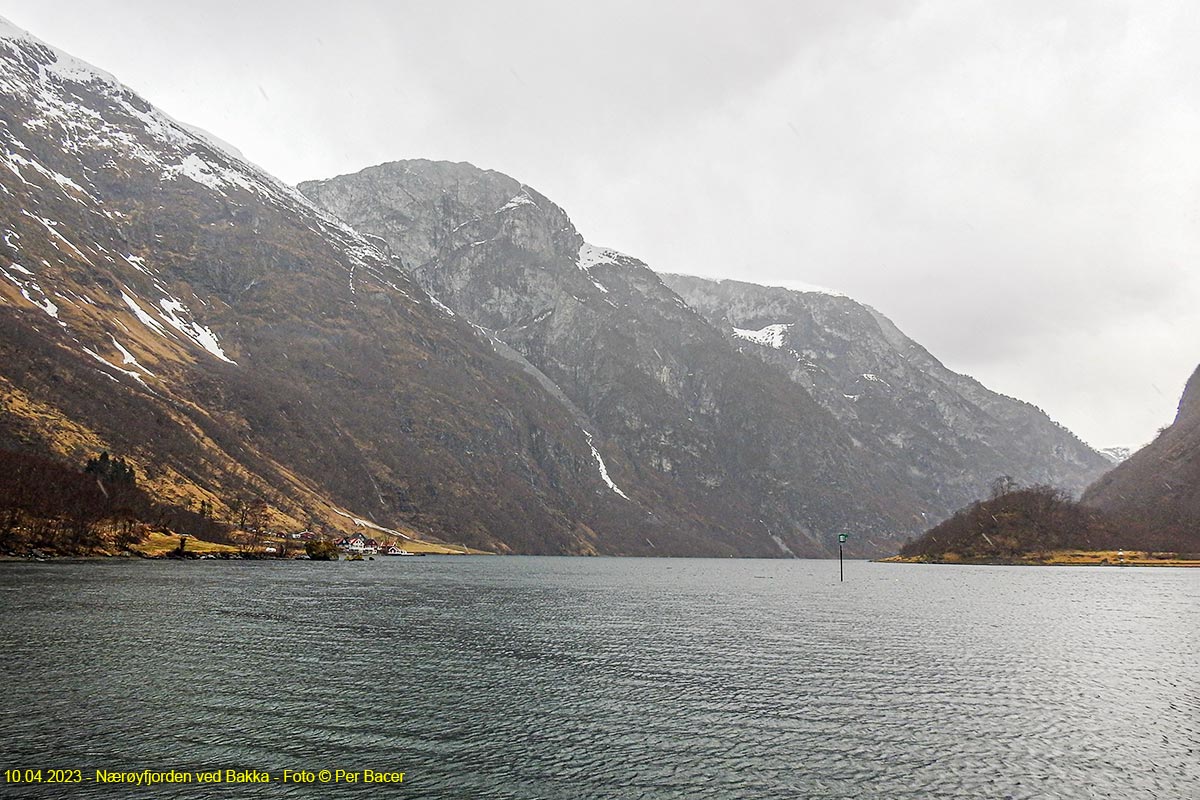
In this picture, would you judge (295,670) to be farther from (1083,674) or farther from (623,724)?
(1083,674)

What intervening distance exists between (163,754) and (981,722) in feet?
137

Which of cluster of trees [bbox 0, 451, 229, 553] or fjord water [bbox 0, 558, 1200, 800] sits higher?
cluster of trees [bbox 0, 451, 229, 553]

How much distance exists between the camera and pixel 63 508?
161 metres

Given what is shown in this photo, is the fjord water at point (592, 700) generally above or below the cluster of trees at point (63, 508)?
below

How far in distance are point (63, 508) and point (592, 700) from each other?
162866 millimetres

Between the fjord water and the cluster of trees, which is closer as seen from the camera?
the fjord water

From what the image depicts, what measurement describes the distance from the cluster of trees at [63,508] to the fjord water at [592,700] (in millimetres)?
67379

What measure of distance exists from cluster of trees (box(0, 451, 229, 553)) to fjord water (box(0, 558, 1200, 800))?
67.4 metres

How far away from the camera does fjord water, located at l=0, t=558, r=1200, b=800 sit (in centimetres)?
3175

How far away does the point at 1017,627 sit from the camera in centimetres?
9006

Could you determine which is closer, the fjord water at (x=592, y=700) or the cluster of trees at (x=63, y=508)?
the fjord water at (x=592, y=700)

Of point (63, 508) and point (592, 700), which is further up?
point (63, 508)

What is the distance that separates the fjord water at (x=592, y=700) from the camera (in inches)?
1250

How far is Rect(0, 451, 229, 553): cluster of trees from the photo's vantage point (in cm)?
14800
